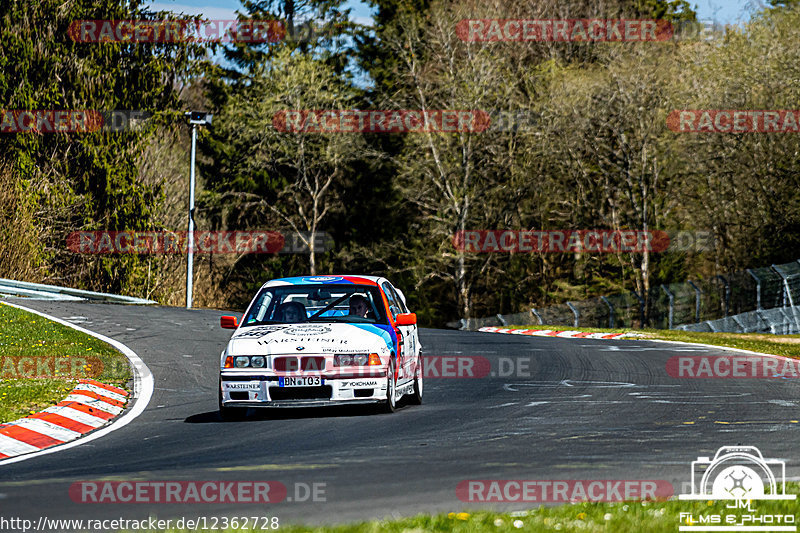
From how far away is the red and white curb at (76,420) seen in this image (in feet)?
34.5

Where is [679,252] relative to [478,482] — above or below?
above

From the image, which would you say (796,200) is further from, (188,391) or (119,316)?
(188,391)

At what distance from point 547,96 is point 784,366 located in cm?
3322

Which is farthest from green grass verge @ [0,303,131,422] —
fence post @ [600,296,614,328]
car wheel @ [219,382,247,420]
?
fence post @ [600,296,614,328]

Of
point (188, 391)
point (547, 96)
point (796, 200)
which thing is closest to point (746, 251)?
point (796, 200)

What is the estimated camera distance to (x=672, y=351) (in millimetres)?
22016

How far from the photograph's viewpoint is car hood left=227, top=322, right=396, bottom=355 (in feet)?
38.8
